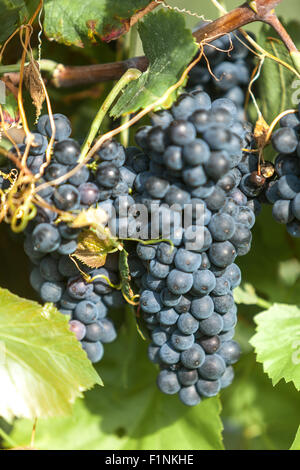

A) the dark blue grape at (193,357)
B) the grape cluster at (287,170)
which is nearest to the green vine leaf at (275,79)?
the grape cluster at (287,170)

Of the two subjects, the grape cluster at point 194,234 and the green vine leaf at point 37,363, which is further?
the green vine leaf at point 37,363

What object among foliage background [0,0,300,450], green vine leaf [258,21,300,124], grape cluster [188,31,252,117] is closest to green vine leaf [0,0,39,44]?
foliage background [0,0,300,450]

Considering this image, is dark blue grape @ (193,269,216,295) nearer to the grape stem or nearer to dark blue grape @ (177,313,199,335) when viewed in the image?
dark blue grape @ (177,313,199,335)

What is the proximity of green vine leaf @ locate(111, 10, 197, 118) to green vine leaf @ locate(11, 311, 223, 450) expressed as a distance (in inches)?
19.2

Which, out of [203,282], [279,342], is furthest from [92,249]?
[279,342]

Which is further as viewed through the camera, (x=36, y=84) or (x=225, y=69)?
(x=225, y=69)

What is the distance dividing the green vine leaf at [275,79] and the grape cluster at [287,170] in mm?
174

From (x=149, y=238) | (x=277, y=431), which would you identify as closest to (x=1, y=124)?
(x=149, y=238)

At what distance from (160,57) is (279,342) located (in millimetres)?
532

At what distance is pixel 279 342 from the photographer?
0.92 m

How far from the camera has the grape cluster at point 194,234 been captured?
27.2 inches

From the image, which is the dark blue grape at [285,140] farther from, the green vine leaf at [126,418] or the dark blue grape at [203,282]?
the green vine leaf at [126,418]

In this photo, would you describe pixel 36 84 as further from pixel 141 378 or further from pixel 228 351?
pixel 141 378

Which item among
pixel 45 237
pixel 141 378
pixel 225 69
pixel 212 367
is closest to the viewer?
pixel 45 237
